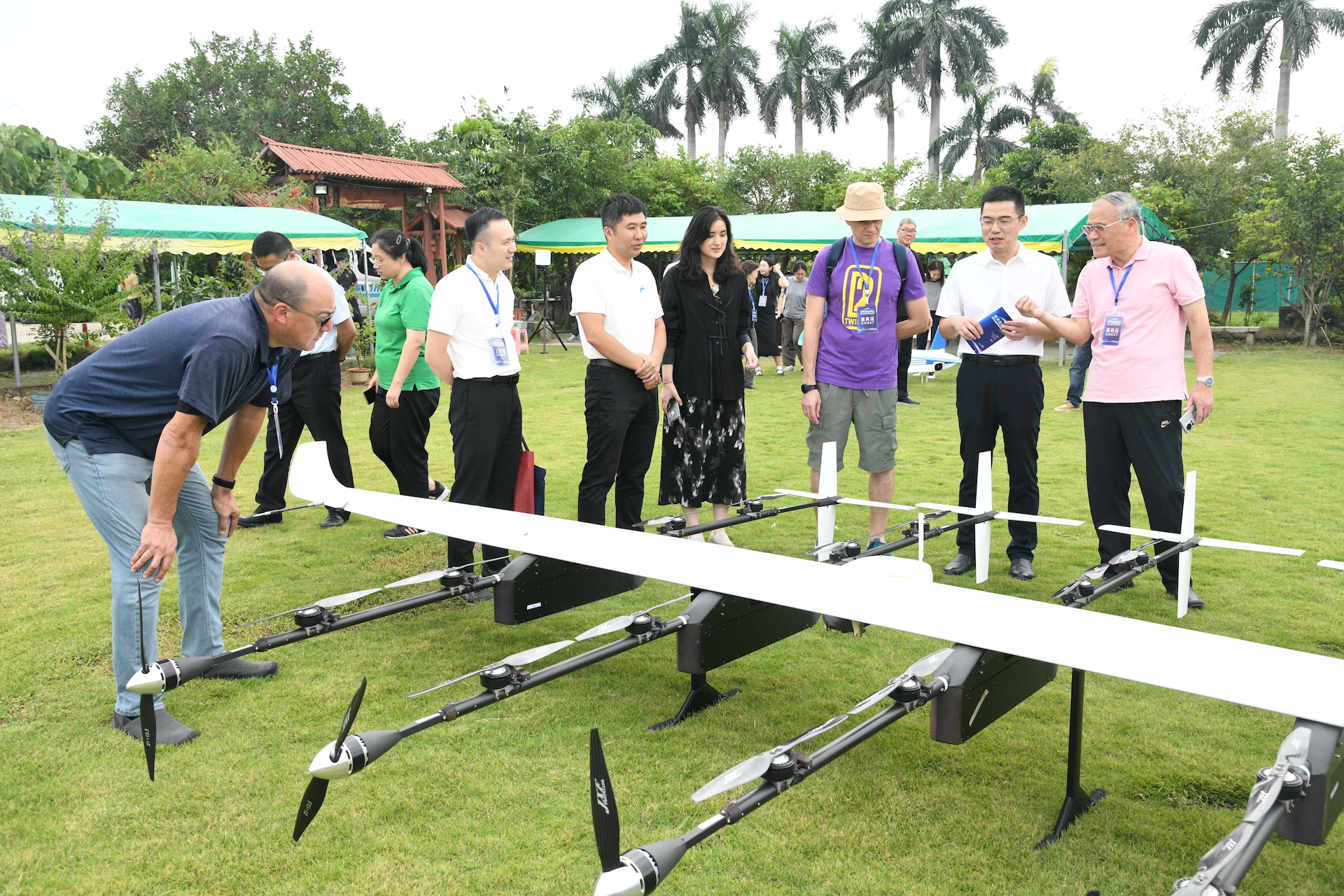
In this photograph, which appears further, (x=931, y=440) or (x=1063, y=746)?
(x=931, y=440)

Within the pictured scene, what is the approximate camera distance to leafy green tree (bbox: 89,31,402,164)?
5116 cm

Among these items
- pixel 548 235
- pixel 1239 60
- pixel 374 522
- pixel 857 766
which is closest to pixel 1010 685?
pixel 857 766

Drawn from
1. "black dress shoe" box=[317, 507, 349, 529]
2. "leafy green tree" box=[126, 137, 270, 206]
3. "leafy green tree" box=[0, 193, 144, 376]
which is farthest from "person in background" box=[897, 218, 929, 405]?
"leafy green tree" box=[126, 137, 270, 206]

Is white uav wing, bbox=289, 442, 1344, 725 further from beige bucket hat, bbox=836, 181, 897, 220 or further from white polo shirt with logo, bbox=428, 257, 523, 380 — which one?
beige bucket hat, bbox=836, 181, 897, 220

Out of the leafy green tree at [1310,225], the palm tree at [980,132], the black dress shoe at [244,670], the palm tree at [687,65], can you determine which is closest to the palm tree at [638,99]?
the palm tree at [687,65]

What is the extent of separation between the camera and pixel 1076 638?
2.49 meters

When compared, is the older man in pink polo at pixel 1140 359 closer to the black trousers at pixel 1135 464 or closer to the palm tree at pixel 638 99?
Result: the black trousers at pixel 1135 464

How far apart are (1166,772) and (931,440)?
22.3 feet

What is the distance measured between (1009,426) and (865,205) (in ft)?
4.78

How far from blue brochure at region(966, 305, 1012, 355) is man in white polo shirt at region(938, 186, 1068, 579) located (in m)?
0.02

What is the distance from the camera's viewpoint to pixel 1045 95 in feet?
139

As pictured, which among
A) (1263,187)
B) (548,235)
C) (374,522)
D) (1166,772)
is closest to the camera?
(1166,772)

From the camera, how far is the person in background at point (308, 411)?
19.5ft

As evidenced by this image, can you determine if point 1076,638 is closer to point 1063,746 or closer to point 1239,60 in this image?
point 1063,746
